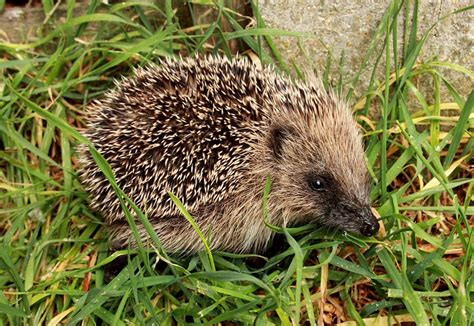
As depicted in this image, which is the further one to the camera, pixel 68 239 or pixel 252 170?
pixel 68 239

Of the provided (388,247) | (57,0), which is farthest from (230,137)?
(57,0)

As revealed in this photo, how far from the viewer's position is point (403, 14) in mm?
3766

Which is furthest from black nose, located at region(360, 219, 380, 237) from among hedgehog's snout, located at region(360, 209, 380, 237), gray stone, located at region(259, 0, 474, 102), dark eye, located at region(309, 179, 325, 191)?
gray stone, located at region(259, 0, 474, 102)

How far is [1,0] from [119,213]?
193cm

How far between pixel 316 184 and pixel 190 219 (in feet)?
2.30

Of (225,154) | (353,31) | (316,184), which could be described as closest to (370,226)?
(316,184)

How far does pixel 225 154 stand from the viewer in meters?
3.40

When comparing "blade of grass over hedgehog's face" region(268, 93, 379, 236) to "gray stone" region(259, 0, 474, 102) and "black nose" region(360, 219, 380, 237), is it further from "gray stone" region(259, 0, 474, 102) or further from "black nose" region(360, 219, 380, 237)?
"gray stone" region(259, 0, 474, 102)

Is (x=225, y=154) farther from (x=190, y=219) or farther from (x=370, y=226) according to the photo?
(x=370, y=226)

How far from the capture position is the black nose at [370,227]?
329 centimetres

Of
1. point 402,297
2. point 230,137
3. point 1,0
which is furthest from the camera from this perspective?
point 1,0

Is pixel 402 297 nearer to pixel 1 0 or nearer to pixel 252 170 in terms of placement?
pixel 252 170

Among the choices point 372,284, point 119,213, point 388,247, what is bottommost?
point 372,284

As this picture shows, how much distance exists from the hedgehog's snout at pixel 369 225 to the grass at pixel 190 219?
52 mm
